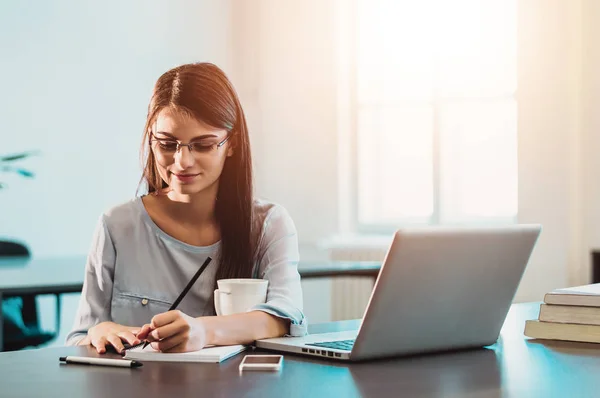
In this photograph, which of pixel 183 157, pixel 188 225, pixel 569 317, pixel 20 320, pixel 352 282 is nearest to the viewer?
pixel 569 317

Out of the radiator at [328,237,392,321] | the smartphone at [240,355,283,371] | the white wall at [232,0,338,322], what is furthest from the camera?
the white wall at [232,0,338,322]

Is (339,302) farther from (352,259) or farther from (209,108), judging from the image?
(209,108)

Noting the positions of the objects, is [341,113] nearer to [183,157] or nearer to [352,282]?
[352,282]

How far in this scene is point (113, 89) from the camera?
194 inches

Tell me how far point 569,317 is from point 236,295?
582 millimetres

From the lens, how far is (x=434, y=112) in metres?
5.22

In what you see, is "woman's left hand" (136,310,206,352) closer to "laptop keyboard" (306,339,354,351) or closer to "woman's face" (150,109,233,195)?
→ "laptop keyboard" (306,339,354,351)

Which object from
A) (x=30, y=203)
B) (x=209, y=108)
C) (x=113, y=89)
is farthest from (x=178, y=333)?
(x=113, y=89)

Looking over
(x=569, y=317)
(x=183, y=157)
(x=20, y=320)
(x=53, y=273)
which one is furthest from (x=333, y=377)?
(x=20, y=320)

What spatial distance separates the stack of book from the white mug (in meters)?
0.49

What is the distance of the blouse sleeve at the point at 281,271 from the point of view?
161 cm

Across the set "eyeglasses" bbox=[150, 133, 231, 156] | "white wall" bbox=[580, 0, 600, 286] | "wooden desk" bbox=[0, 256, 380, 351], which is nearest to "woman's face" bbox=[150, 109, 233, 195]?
"eyeglasses" bbox=[150, 133, 231, 156]

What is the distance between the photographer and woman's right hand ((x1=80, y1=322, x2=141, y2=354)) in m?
1.43

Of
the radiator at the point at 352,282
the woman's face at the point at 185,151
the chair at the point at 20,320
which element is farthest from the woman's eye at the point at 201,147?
the radiator at the point at 352,282
